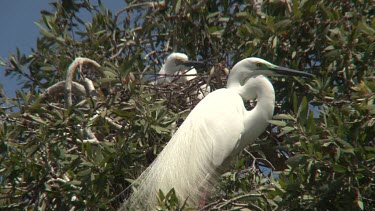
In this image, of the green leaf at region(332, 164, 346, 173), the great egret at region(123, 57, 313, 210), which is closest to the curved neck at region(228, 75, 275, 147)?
the great egret at region(123, 57, 313, 210)

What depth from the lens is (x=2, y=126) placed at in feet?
13.1

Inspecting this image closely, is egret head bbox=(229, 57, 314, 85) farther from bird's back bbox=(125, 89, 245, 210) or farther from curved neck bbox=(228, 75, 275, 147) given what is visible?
bird's back bbox=(125, 89, 245, 210)

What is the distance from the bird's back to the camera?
156 inches

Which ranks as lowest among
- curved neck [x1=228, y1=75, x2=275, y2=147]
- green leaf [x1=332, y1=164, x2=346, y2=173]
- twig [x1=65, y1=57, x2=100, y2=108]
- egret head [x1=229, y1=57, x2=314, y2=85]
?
green leaf [x1=332, y1=164, x2=346, y2=173]

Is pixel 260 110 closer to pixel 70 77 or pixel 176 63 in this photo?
pixel 70 77

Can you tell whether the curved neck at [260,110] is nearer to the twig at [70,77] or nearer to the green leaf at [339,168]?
the green leaf at [339,168]

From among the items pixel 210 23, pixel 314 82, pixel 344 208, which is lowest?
pixel 344 208

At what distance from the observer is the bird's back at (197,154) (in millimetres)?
3967

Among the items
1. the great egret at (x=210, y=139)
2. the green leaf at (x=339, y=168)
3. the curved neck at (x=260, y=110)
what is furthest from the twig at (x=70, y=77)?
the green leaf at (x=339, y=168)

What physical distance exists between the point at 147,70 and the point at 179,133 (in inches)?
43.7

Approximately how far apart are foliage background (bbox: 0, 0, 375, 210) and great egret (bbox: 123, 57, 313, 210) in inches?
4.0

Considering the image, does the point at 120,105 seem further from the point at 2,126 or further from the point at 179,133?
the point at 2,126

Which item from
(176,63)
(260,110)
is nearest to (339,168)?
(260,110)

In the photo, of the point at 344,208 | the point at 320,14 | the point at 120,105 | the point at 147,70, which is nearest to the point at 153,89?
the point at 120,105
